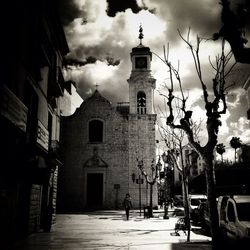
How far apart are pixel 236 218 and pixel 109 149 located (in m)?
24.6

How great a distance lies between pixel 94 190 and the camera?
31.7 m

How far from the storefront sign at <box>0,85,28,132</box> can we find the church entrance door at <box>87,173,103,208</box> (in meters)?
23.3

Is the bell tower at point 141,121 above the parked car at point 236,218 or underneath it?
above

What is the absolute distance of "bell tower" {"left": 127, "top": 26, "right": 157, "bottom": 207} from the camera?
1223 inches

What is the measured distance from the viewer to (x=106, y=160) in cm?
3225

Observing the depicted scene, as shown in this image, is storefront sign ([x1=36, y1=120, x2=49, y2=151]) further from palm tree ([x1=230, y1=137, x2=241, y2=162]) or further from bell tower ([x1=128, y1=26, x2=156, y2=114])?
palm tree ([x1=230, y1=137, x2=241, y2=162])

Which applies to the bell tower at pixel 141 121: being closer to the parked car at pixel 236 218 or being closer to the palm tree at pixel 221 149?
the parked car at pixel 236 218

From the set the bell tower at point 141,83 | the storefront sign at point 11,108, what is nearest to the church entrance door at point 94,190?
the bell tower at point 141,83

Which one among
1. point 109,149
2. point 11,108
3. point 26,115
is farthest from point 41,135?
point 109,149

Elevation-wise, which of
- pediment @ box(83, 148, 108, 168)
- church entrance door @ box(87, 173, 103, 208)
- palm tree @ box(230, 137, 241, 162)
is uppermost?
palm tree @ box(230, 137, 241, 162)

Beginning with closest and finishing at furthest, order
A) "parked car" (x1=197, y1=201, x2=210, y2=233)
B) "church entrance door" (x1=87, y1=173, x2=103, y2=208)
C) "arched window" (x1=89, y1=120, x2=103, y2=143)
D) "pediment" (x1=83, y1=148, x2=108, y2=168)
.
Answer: "parked car" (x1=197, y1=201, x2=210, y2=233)
"church entrance door" (x1=87, y1=173, x2=103, y2=208)
"pediment" (x1=83, y1=148, x2=108, y2=168)
"arched window" (x1=89, y1=120, x2=103, y2=143)

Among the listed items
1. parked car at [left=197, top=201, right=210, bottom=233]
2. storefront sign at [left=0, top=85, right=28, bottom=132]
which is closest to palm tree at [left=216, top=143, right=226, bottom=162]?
parked car at [left=197, top=201, right=210, bottom=233]

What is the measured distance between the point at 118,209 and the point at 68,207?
515 cm

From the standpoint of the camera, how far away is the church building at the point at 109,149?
31.2 meters
